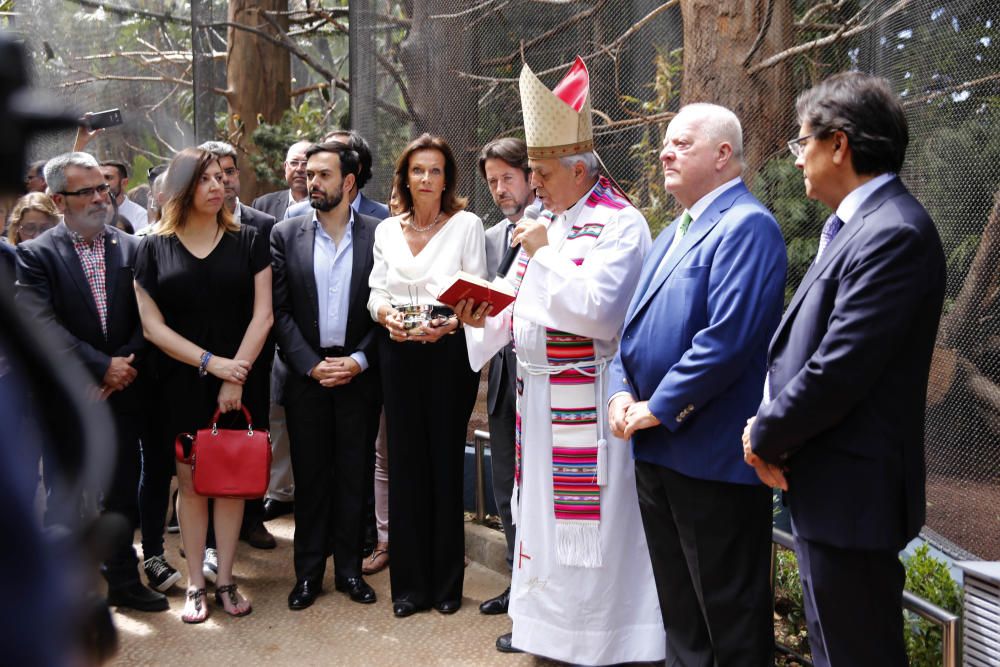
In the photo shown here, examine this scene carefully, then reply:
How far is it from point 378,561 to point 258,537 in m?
0.72

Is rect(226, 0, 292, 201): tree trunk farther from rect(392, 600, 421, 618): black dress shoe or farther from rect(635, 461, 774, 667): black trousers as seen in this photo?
rect(635, 461, 774, 667): black trousers

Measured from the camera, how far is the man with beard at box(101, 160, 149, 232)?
622cm

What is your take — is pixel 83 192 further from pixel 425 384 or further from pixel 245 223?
pixel 425 384

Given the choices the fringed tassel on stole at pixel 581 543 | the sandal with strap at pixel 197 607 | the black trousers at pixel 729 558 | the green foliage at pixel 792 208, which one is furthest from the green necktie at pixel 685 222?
the sandal with strap at pixel 197 607

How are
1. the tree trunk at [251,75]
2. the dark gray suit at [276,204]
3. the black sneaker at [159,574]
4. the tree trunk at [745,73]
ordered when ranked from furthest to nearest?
1. the tree trunk at [251,75]
2. the dark gray suit at [276,204]
3. the black sneaker at [159,574]
4. the tree trunk at [745,73]

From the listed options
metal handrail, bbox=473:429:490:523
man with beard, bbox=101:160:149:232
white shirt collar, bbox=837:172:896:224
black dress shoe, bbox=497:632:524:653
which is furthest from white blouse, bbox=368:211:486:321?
man with beard, bbox=101:160:149:232

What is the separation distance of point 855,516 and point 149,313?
310 centimetres

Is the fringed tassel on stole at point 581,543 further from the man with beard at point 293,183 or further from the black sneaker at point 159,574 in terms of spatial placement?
the man with beard at point 293,183

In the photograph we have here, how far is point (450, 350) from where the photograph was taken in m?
4.28

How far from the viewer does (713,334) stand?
289 centimetres

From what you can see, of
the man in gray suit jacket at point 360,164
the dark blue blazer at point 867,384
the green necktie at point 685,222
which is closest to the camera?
the dark blue blazer at point 867,384

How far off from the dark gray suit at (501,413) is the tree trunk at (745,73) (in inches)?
42.3

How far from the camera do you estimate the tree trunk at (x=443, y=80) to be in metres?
5.42

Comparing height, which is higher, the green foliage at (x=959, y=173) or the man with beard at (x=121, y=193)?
the green foliage at (x=959, y=173)
